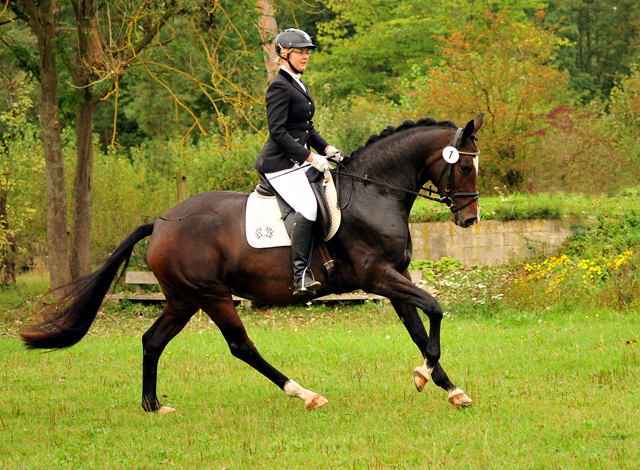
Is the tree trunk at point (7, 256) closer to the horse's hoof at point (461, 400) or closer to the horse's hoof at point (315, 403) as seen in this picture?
the horse's hoof at point (315, 403)

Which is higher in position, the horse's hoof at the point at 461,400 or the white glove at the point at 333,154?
the white glove at the point at 333,154

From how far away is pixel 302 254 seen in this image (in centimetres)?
716

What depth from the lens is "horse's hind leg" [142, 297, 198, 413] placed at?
8000 mm

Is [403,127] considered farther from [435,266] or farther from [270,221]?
[435,266]

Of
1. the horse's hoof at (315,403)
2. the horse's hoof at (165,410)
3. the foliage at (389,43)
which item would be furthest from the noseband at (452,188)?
the foliage at (389,43)

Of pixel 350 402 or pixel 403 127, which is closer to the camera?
pixel 403 127

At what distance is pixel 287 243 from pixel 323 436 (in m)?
1.91

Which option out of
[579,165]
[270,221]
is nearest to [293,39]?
[270,221]

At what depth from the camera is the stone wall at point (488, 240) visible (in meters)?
15.3

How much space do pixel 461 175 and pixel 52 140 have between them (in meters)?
10.8

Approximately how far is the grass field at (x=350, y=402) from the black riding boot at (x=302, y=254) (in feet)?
4.14

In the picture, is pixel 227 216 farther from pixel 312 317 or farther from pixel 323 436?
pixel 312 317

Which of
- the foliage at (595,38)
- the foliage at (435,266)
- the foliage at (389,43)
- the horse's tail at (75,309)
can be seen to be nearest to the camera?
the horse's tail at (75,309)

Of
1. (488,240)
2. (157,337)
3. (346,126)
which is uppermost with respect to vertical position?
(346,126)
